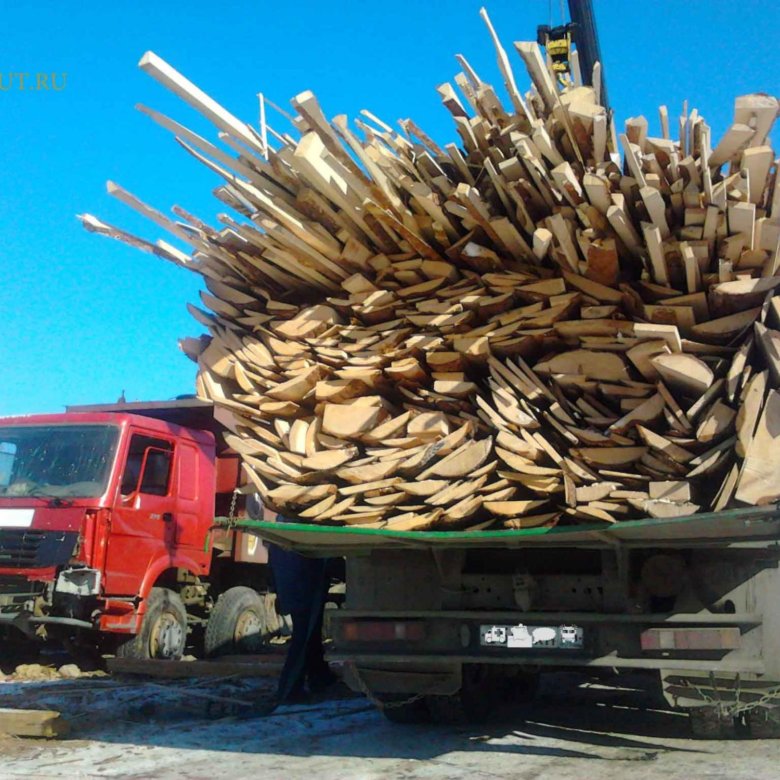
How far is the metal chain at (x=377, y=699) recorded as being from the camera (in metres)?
4.95

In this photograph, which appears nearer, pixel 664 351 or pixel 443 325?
pixel 664 351

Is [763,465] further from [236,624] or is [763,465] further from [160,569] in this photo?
[236,624]

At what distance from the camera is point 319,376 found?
467cm

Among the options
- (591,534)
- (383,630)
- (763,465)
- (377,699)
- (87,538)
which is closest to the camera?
(763,465)

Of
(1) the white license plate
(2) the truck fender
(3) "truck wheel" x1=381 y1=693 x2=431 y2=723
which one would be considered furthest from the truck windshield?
(1) the white license plate

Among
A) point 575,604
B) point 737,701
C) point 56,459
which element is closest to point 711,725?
point 737,701

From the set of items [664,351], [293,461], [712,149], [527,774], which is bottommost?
[527,774]

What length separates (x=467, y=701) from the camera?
5484 millimetres

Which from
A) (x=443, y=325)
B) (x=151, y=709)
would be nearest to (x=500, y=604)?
(x=443, y=325)

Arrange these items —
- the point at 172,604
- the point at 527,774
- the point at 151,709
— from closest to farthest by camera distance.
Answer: the point at 527,774, the point at 151,709, the point at 172,604

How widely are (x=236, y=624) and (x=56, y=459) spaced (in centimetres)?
239

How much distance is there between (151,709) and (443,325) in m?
3.43

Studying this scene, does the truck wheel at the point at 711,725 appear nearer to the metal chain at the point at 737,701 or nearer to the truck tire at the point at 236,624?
the metal chain at the point at 737,701

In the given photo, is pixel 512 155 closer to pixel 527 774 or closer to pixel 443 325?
pixel 443 325
